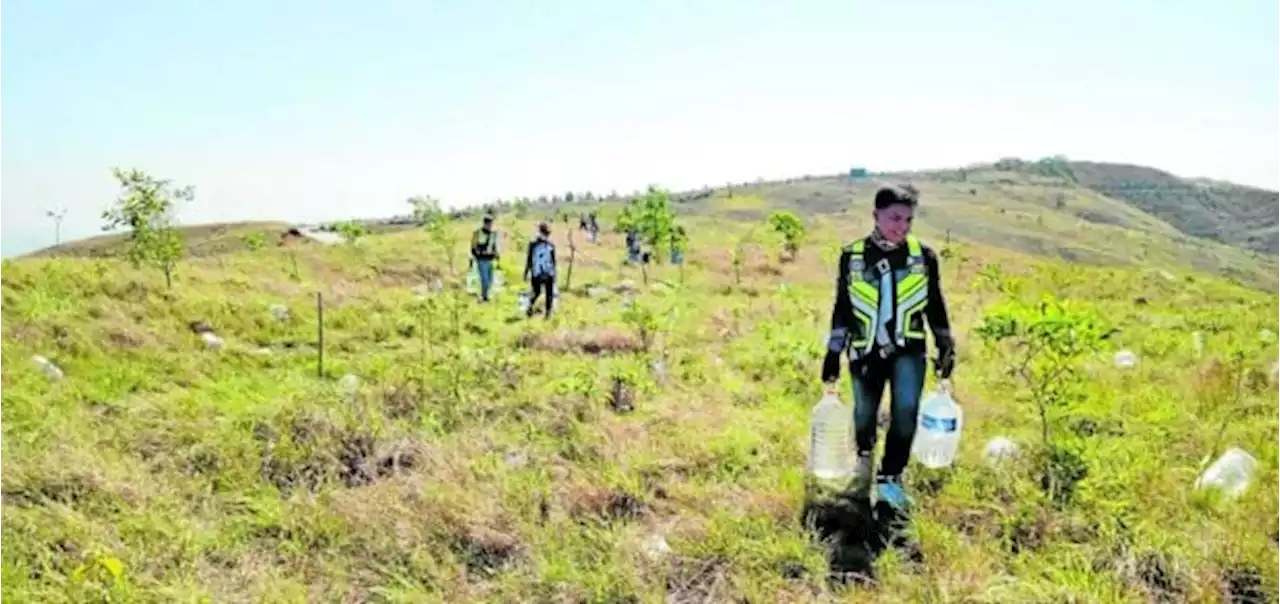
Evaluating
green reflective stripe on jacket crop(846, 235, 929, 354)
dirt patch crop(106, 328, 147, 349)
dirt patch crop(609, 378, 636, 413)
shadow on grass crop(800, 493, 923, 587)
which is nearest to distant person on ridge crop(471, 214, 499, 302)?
dirt patch crop(106, 328, 147, 349)

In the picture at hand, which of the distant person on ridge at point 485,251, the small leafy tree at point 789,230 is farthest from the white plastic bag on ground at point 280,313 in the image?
the small leafy tree at point 789,230

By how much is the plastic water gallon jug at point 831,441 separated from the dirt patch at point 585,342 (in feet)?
20.9

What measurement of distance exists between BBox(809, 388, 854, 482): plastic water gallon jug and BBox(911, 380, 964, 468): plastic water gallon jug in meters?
0.44

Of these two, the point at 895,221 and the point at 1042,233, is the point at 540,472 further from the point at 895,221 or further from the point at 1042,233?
the point at 1042,233

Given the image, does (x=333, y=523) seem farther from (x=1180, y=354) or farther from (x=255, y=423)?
(x=1180, y=354)

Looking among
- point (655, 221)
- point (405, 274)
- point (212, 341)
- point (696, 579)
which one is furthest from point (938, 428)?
point (655, 221)

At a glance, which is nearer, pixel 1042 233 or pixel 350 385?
pixel 350 385

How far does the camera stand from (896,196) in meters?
5.42

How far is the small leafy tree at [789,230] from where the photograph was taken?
160ft

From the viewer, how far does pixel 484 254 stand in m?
18.4

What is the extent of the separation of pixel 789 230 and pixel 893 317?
4397 cm

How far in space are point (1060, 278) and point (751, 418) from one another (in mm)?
26758

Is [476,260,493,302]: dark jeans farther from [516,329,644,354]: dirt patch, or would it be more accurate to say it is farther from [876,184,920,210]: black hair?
[876,184,920,210]: black hair

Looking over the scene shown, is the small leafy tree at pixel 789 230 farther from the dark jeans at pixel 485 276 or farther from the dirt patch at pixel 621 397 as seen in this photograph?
the dirt patch at pixel 621 397
